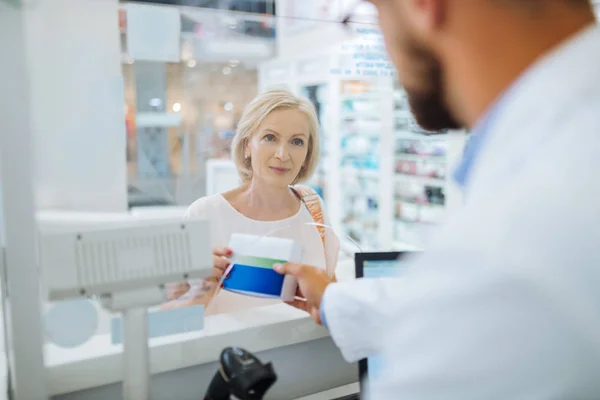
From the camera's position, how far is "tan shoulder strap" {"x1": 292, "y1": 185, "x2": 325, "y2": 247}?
1.41 metres

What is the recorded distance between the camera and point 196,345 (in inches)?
41.9

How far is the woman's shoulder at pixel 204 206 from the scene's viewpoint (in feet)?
4.19

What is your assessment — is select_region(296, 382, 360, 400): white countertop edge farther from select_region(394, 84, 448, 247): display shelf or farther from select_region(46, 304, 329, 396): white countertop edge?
select_region(394, 84, 448, 247): display shelf

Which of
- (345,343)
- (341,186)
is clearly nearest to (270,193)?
(345,343)

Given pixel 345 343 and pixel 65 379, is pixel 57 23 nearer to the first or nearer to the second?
pixel 65 379

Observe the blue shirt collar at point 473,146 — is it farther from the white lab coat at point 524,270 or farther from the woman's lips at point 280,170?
the woman's lips at point 280,170

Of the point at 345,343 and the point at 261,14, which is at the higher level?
the point at 261,14

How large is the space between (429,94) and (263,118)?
706 mm

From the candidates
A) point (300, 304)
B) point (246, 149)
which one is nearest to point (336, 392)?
point (300, 304)

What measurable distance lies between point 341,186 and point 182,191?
11.9 ft

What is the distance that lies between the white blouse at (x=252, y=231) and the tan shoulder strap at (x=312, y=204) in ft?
0.04

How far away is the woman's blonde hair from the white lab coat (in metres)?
0.86

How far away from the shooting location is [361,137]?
494cm

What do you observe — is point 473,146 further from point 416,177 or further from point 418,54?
point 416,177
